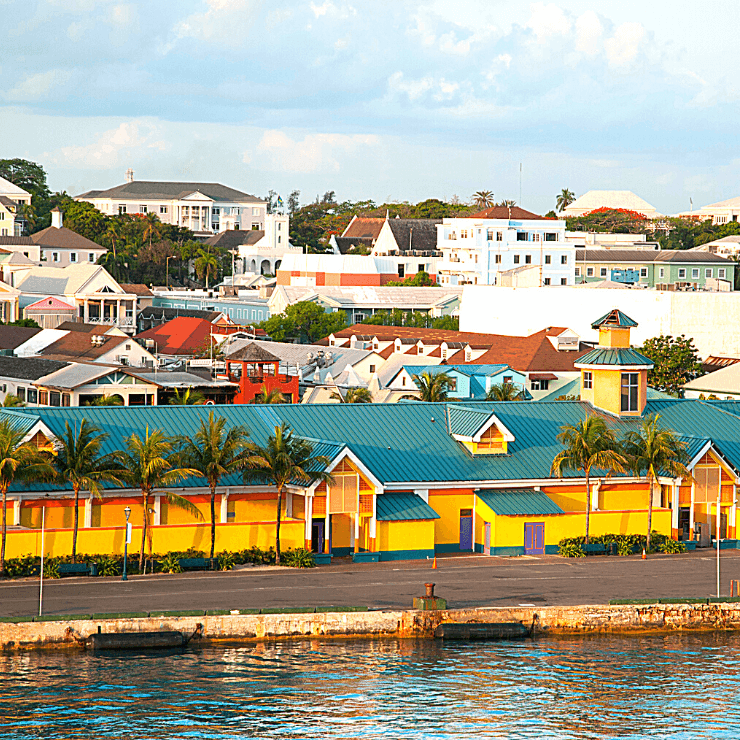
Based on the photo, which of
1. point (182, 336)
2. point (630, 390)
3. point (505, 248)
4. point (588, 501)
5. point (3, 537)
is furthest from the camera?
point (505, 248)

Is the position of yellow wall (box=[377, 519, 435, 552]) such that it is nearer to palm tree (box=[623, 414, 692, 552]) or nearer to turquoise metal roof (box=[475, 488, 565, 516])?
turquoise metal roof (box=[475, 488, 565, 516])

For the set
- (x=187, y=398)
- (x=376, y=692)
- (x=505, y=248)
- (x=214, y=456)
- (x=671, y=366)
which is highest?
(x=505, y=248)

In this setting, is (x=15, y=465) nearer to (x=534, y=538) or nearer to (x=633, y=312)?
(x=534, y=538)

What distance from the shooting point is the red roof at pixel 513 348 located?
4190 inches

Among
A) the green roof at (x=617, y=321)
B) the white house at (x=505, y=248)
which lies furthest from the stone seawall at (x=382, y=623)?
the white house at (x=505, y=248)

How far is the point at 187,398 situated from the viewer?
62438 mm

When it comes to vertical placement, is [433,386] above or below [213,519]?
above

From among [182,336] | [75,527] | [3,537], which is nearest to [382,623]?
[75,527]

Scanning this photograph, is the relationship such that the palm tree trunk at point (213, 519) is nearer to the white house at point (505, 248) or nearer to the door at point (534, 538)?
the door at point (534, 538)

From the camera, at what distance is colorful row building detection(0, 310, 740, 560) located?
47688 millimetres

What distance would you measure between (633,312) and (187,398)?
221ft

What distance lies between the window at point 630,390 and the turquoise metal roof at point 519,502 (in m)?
8.32

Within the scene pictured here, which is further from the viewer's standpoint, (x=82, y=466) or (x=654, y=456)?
(x=654, y=456)

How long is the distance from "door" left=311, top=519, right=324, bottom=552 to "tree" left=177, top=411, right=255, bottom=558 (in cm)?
360
